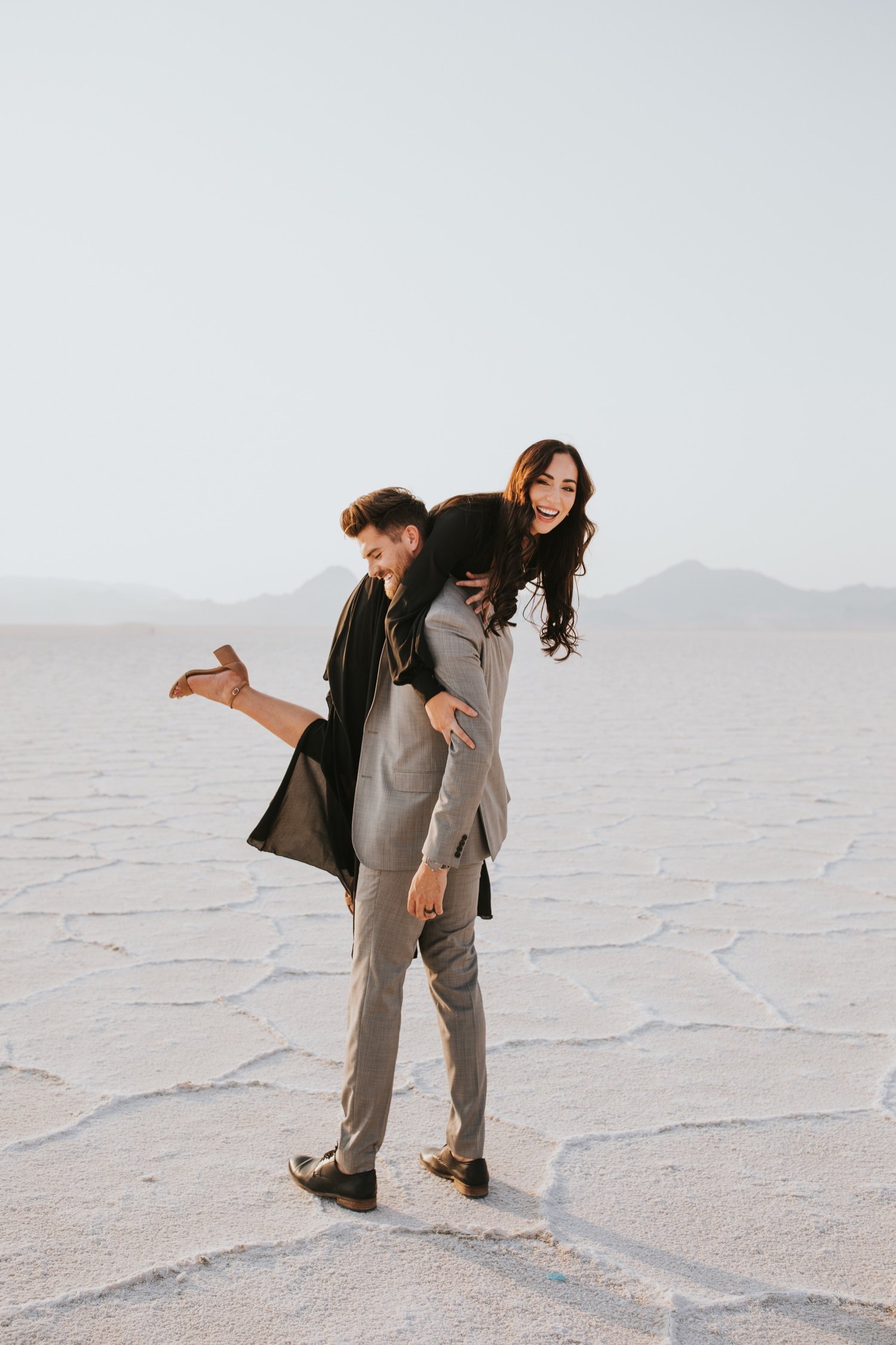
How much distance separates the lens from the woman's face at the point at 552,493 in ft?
5.32

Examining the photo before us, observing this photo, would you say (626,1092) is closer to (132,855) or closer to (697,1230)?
(697,1230)

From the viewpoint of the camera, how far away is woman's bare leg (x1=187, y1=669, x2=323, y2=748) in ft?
5.94

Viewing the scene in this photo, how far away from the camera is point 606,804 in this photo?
4945 mm

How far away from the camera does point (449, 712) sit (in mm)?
1562

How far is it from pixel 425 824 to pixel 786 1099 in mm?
928

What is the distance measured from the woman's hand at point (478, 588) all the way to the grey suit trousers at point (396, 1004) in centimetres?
38

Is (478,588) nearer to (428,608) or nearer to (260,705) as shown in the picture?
(428,608)

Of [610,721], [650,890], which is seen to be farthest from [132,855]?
[610,721]

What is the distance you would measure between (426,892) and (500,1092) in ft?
2.21

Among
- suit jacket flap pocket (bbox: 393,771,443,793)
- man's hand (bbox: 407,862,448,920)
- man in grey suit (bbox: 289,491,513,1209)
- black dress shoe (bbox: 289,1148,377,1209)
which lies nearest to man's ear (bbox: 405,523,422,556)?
man in grey suit (bbox: 289,491,513,1209)

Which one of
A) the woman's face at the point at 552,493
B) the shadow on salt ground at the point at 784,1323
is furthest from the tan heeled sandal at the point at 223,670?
the shadow on salt ground at the point at 784,1323

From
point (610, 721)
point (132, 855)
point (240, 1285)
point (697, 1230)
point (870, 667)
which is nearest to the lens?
point (240, 1285)

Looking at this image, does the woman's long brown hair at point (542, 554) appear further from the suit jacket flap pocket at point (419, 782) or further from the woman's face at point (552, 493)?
the suit jacket flap pocket at point (419, 782)

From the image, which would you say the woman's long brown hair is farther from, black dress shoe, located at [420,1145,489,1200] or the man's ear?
black dress shoe, located at [420,1145,489,1200]
